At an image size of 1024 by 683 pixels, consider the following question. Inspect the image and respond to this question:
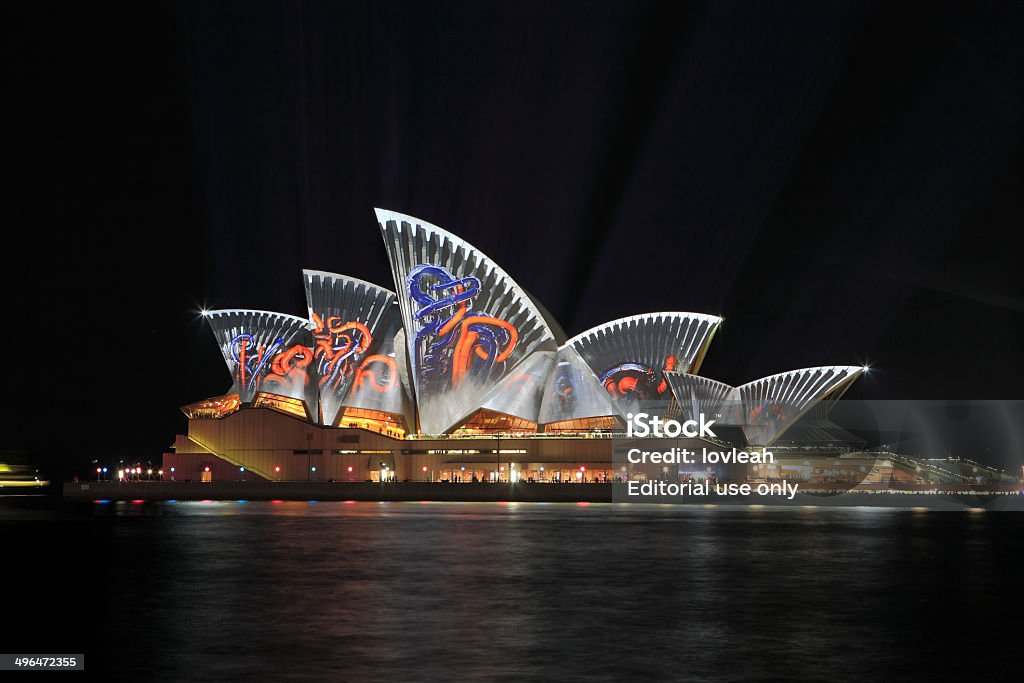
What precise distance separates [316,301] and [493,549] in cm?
4507

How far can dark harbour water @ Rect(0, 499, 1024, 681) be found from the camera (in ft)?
50.2

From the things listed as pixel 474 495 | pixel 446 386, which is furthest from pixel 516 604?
pixel 474 495

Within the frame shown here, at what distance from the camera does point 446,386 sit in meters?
72.1

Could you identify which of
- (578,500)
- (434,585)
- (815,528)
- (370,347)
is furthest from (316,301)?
(434,585)

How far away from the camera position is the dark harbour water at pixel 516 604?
50.2 ft

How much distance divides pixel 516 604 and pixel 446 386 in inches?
2012

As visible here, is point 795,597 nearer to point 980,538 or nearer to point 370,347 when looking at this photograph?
point 980,538

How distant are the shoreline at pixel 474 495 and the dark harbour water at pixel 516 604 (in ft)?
108

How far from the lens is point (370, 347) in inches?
2990

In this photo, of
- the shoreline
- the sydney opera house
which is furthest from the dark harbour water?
the shoreline

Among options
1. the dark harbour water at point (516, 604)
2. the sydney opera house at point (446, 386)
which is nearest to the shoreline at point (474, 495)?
the sydney opera house at point (446, 386)

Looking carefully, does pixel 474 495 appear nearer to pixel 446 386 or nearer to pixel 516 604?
pixel 446 386

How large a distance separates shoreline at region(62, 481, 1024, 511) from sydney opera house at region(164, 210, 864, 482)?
2.19 meters

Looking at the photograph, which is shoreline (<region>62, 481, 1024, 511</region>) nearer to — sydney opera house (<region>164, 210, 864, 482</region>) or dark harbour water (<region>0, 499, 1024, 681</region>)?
sydney opera house (<region>164, 210, 864, 482</region>)
